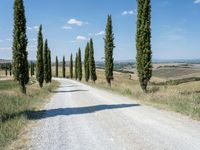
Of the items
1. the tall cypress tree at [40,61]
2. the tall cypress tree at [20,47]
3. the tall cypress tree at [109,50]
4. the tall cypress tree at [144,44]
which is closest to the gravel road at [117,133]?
the tall cypress tree at [144,44]

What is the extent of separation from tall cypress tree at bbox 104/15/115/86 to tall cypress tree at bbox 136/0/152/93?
19.9 metres

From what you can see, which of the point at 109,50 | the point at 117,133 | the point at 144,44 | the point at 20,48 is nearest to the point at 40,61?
the point at 109,50

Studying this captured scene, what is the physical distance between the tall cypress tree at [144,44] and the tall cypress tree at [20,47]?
1087 cm

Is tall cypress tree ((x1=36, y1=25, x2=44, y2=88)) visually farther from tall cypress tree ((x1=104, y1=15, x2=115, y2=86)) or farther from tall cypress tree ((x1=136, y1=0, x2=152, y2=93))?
tall cypress tree ((x1=136, y1=0, x2=152, y2=93))

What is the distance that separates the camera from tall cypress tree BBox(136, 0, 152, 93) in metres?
29.4

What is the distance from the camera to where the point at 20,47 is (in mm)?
32438

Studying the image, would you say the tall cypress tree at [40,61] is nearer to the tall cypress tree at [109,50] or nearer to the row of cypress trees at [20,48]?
the tall cypress tree at [109,50]

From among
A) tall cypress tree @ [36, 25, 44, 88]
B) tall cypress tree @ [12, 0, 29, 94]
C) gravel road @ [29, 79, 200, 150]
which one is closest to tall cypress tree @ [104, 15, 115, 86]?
tall cypress tree @ [36, 25, 44, 88]

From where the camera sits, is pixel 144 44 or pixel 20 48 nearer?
pixel 144 44

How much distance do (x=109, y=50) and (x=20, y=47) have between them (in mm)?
20235

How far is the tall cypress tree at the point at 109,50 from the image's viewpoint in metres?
50.1

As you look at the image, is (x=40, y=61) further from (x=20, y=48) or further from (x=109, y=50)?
(x=20, y=48)

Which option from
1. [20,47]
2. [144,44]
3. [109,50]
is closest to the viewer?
[144,44]

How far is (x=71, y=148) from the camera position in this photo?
8734mm
